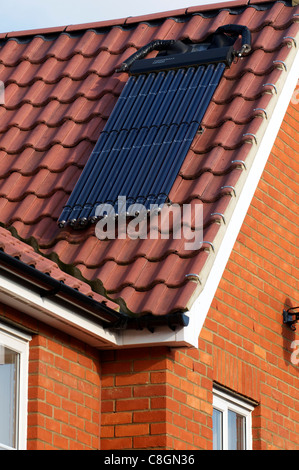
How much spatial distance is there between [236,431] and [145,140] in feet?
8.36

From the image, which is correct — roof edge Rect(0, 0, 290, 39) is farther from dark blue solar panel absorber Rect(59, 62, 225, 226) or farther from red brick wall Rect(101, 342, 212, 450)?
red brick wall Rect(101, 342, 212, 450)

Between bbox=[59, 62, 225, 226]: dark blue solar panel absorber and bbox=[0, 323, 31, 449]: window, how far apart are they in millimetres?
1594

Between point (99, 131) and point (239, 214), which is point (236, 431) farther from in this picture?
point (99, 131)

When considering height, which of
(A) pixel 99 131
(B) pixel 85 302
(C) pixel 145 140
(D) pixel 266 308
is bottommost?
Answer: (B) pixel 85 302

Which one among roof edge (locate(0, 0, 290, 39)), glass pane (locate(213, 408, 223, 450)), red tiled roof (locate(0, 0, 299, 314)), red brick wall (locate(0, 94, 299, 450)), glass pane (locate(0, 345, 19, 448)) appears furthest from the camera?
roof edge (locate(0, 0, 290, 39))

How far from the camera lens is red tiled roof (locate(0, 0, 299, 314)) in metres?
8.40

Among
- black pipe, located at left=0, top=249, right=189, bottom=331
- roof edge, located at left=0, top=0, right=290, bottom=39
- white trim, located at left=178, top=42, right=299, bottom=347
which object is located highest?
roof edge, located at left=0, top=0, right=290, bottom=39

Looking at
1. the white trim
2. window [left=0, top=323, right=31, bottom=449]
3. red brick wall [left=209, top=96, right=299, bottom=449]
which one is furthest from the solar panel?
window [left=0, top=323, right=31, bottom=449]

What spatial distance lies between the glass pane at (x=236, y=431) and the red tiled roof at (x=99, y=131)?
1.61 meters

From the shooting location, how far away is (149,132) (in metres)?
9.72

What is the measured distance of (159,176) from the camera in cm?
914

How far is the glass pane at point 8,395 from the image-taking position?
7555 mm

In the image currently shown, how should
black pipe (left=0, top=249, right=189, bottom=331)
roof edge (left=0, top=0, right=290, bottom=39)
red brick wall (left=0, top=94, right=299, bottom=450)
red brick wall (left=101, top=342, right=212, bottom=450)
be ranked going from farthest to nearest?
roof edge (left=0, top=0, right=290, bottom=39) → red brick wall (left=101, top=342, right=212, bottom=450) → red brick wall (left=0, top=94, right=299, bottom=450) → black pipe (left=0, top=249, right=189, bottom=331)

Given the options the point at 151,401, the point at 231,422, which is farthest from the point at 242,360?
the point at 151,401
